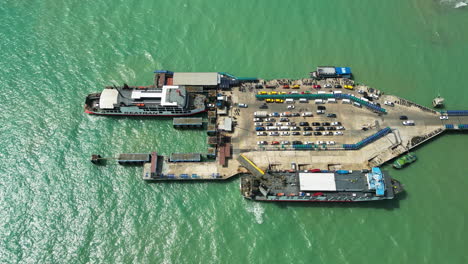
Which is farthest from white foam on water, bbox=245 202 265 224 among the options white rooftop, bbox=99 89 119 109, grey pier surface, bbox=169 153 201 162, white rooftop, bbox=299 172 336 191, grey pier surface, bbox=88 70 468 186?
white rooftop, bbox=99 89 119 109

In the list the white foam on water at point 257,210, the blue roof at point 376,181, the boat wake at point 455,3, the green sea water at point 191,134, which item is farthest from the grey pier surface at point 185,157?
the boat wake at point 455,3

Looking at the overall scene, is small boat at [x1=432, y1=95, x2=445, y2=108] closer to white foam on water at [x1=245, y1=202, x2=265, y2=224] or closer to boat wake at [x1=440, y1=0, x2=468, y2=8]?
boat wake at [x1=440, y1=0, x2=468, y2=8]

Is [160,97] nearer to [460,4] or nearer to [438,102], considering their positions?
[438,102]

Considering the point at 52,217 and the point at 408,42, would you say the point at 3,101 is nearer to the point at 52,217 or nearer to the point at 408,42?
the point at 52,217

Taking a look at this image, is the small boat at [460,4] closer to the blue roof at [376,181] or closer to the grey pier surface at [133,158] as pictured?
the blue roof at [376,181]

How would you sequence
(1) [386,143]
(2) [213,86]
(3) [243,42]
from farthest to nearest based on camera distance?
(3) [243,42]
(2) [213,86]
(1) [386,143]

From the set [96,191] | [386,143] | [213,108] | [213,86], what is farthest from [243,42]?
[96,191]
